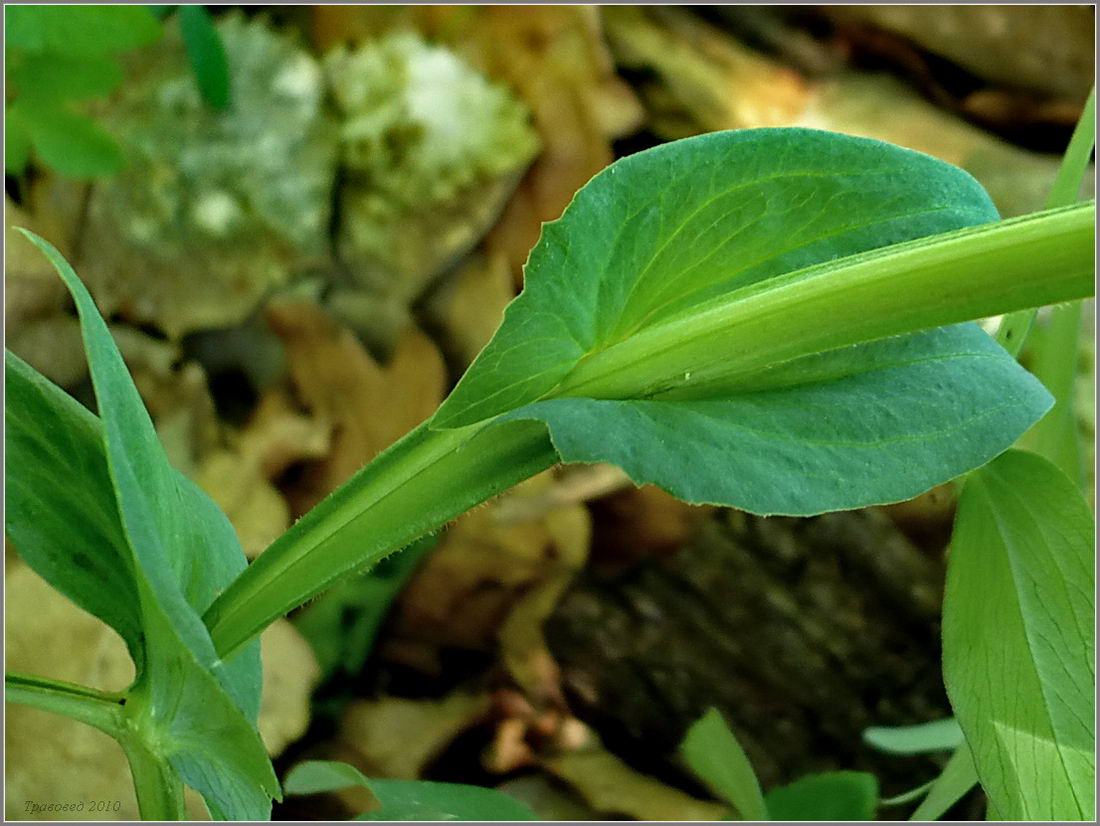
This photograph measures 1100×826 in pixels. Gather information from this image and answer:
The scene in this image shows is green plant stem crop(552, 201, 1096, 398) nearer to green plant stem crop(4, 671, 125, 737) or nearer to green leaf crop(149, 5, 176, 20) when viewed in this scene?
green plant stem crop(4, 671, 125, 737)

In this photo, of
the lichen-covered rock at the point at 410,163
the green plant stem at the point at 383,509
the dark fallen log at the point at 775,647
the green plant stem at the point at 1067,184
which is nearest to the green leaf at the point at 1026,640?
the green plant stem at the point at 1067,184

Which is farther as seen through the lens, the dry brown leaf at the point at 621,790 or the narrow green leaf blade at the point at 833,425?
the dry brown leaf at the point at 621,790

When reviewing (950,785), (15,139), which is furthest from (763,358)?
(15,139)

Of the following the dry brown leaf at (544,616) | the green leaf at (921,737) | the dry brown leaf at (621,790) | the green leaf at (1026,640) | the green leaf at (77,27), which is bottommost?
the dry brown leaf at (621,790)

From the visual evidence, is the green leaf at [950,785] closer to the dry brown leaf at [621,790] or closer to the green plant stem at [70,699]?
the green plant stem at [70,699]

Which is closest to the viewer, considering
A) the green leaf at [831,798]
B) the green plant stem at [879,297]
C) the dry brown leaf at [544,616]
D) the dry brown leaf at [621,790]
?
the green plant stem at [879,297]

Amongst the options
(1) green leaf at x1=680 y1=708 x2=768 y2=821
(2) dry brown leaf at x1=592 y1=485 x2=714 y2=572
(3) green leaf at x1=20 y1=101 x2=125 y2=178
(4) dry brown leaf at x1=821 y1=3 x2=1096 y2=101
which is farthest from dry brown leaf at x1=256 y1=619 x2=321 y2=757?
(4) dry brown leaf at x1=821 y1=3 x2=1096 y2=101
